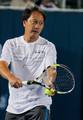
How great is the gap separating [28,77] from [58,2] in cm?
470

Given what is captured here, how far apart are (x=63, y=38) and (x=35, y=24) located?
1616mm

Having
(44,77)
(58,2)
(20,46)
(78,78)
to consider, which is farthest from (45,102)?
(58,2)

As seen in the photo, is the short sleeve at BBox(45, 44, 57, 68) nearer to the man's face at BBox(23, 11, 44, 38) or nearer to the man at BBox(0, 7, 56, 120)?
the man at BBox(0, 7, 56, 120)

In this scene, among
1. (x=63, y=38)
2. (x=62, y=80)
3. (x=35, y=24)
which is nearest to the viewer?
(x=35, y=24)

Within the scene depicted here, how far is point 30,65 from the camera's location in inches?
204

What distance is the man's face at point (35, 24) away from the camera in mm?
5113

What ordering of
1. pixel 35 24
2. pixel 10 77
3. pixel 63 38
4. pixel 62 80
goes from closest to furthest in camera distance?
pixel 10 77
pixel 35 24
pixel 62 80
pixel 63 38

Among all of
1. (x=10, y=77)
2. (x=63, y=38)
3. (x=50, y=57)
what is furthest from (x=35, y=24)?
(x=63, y=38)

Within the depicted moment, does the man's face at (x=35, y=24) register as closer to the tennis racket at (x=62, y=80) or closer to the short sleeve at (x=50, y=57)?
the short sleeve at (x=50, y=57)

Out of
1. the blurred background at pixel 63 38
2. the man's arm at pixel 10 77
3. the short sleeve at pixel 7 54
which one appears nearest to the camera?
the man's arm at pixel 10 77

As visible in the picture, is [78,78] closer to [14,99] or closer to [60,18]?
[60,18]

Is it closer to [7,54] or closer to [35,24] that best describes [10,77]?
[7,54]

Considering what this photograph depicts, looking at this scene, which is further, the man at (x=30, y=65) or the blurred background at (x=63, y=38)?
the blurred background at (x=63, y=38)

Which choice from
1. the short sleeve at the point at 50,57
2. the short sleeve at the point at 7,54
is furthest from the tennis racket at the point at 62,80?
the short sleeve at the point at 7,54
